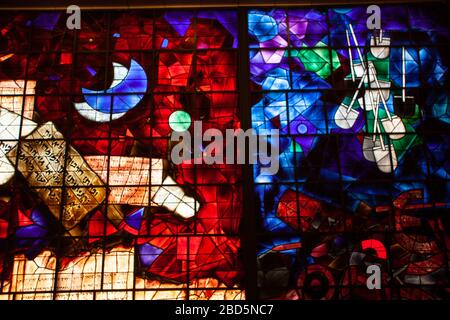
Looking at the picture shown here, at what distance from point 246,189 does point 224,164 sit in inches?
19.5

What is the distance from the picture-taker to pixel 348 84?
998 centimetres

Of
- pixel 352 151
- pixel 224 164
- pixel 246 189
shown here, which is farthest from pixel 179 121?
pixel 352 151

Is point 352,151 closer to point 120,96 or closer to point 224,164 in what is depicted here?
point 224,164

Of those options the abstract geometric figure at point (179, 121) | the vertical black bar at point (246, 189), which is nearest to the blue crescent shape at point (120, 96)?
the abstract geometric figure at point (179, 121)

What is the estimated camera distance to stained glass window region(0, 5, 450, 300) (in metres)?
9.05

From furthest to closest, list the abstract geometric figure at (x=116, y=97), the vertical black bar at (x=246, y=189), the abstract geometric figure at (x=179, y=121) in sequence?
the abstract geometric figure at (x=116, y=97), the abstract geometric figure at (x=179, y=121), the vertical black bar at (x=246, y=189)

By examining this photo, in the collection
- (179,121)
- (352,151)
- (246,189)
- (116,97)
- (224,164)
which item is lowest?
(246,189)

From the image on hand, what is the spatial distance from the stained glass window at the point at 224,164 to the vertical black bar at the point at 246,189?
21mm

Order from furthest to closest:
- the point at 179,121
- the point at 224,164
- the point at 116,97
Result: the point at 116,97 → the point at 179,121 → the point at 224,164

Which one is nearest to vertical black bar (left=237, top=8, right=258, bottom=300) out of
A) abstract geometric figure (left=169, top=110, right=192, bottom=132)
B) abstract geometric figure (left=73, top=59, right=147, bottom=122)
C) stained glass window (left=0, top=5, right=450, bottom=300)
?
stained glass window (left=0, top=5, right=450, bottom=300)

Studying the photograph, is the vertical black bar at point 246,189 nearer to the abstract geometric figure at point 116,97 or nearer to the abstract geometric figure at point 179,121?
the abstract geometric figure at point 179,121

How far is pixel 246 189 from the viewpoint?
9383 millimetres

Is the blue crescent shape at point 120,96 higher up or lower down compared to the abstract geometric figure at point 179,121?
higher up

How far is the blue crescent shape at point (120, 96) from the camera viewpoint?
32.4ft
